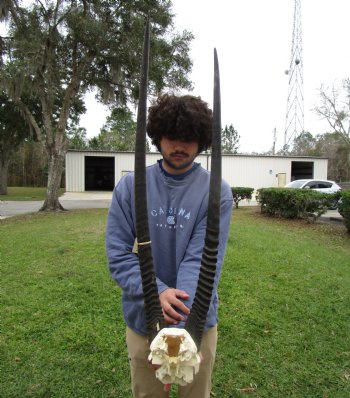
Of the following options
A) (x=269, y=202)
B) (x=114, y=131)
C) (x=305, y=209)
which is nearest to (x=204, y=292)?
(x=305, y=209)

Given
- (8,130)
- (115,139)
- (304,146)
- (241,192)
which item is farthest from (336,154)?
(8,130)

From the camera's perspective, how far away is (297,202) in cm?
1134

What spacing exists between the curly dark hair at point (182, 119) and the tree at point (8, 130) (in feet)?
83.6

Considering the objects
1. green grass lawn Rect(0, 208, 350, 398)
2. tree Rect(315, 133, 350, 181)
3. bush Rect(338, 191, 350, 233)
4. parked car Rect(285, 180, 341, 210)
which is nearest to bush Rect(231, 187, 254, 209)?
parked car Rect(285, 180, 341, 210)

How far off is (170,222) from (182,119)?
48cm

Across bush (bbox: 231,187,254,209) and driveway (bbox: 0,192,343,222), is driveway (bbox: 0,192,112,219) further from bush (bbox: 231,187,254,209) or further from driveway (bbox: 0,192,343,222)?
bush (bbox: 231,187,254,209)

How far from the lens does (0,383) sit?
114 inches

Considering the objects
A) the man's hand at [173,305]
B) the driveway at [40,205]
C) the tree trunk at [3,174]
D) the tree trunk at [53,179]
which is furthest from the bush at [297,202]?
the tree trunk at [3,174]

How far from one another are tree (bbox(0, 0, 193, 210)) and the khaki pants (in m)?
13.0

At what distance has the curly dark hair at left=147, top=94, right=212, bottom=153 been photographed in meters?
1.54

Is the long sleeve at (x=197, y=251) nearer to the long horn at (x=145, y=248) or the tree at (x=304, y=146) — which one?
the long horn at (x=145, y=248)

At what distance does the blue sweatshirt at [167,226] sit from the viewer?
1587 millimetres

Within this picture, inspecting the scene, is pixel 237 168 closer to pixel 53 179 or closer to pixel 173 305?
pixel 53 179

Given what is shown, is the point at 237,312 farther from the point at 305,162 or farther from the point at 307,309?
the point at 305,162
